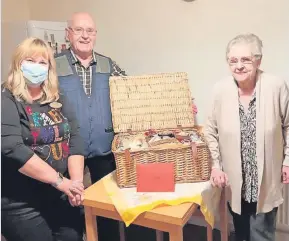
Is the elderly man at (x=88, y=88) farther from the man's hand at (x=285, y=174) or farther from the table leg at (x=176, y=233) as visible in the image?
the man's hand at (x=285, y=174)

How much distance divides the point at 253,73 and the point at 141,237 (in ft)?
4.46

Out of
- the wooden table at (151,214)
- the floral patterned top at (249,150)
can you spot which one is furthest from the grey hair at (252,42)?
the wooden table at (151,214)

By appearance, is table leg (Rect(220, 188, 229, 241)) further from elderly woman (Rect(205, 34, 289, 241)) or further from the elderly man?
the elderly man

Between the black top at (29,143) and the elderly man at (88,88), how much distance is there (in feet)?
0.73

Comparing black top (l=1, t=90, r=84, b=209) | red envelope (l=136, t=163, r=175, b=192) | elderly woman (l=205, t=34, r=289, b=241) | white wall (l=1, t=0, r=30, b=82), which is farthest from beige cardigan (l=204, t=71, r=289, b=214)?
white wall (l=1, t=0, r=30, b=82)

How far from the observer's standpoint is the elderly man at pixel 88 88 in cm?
179

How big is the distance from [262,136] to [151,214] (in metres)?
0.54

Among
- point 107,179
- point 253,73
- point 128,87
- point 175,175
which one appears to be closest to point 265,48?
point 253,73

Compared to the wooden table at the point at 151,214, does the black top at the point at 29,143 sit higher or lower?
higher

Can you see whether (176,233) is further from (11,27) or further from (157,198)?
(11,27)

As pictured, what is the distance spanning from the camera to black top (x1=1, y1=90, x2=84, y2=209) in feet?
4.53

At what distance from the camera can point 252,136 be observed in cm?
149

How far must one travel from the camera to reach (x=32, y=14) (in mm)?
2789

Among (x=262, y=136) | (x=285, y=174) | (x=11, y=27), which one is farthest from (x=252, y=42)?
(x=11, y=27)
